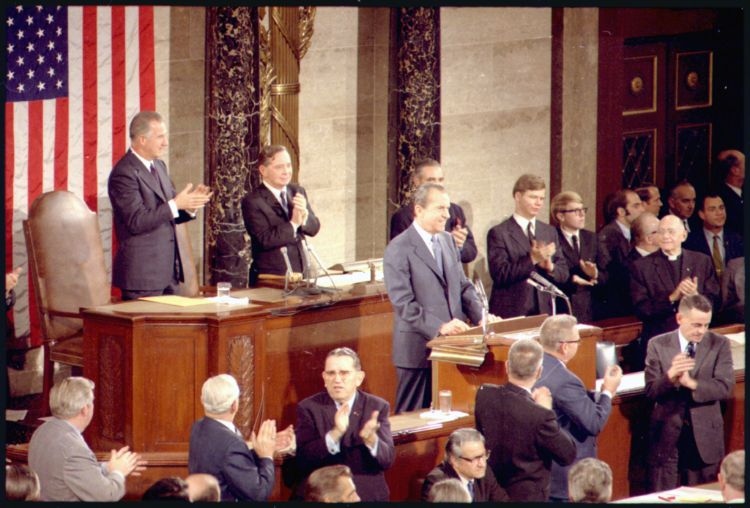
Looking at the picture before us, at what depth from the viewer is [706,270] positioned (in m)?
9.50

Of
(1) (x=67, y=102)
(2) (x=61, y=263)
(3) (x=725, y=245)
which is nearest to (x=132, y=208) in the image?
(2) (x=61, y=263)

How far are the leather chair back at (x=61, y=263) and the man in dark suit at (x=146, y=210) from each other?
0.87ft

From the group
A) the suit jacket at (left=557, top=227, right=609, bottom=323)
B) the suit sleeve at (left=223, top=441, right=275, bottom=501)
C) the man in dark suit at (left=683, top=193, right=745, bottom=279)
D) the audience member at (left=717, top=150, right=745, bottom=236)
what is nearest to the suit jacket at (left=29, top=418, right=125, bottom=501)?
the suit sleeve at (left=223, top=441, right=275, bottom=501)

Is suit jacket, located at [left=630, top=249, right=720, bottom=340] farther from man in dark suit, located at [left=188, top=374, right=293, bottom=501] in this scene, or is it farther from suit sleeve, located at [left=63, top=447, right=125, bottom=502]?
suit sleeve, located at [left=63, top=447, right=125, bottom=502]

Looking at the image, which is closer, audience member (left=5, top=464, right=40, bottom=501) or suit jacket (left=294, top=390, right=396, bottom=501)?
audience member (left=5, top=464, right=40, bottom=501)

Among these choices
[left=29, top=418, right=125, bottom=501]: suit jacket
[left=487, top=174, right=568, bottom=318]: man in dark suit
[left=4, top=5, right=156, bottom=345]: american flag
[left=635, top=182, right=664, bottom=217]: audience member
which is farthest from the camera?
[left=635, top=182, right=664, bottom=217]: audience member

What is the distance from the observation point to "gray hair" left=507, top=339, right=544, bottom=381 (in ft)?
22.3

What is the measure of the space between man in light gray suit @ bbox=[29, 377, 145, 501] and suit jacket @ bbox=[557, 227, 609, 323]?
165 inches

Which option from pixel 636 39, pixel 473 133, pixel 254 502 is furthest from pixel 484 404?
pixel 636 39

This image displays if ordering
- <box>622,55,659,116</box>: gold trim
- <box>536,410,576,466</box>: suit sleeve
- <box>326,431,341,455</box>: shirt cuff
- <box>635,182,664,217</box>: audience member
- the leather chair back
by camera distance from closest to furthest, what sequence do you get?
<box>536,410,576,466</box>: suit sleeve → <box>326,431,341,455</box>: shirt cuff → the leather chair back → <box>635,182,664,217</box>: audience member → <box>622,55,659,116</box>: gold trim

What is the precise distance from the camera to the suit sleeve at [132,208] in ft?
28.8

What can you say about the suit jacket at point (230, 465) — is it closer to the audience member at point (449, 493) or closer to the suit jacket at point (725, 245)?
the audience member at point (449, 493)

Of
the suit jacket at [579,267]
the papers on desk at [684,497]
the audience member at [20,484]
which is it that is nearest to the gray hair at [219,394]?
the audience member at [20,484]

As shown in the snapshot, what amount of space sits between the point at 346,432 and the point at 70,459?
1.27 metres
